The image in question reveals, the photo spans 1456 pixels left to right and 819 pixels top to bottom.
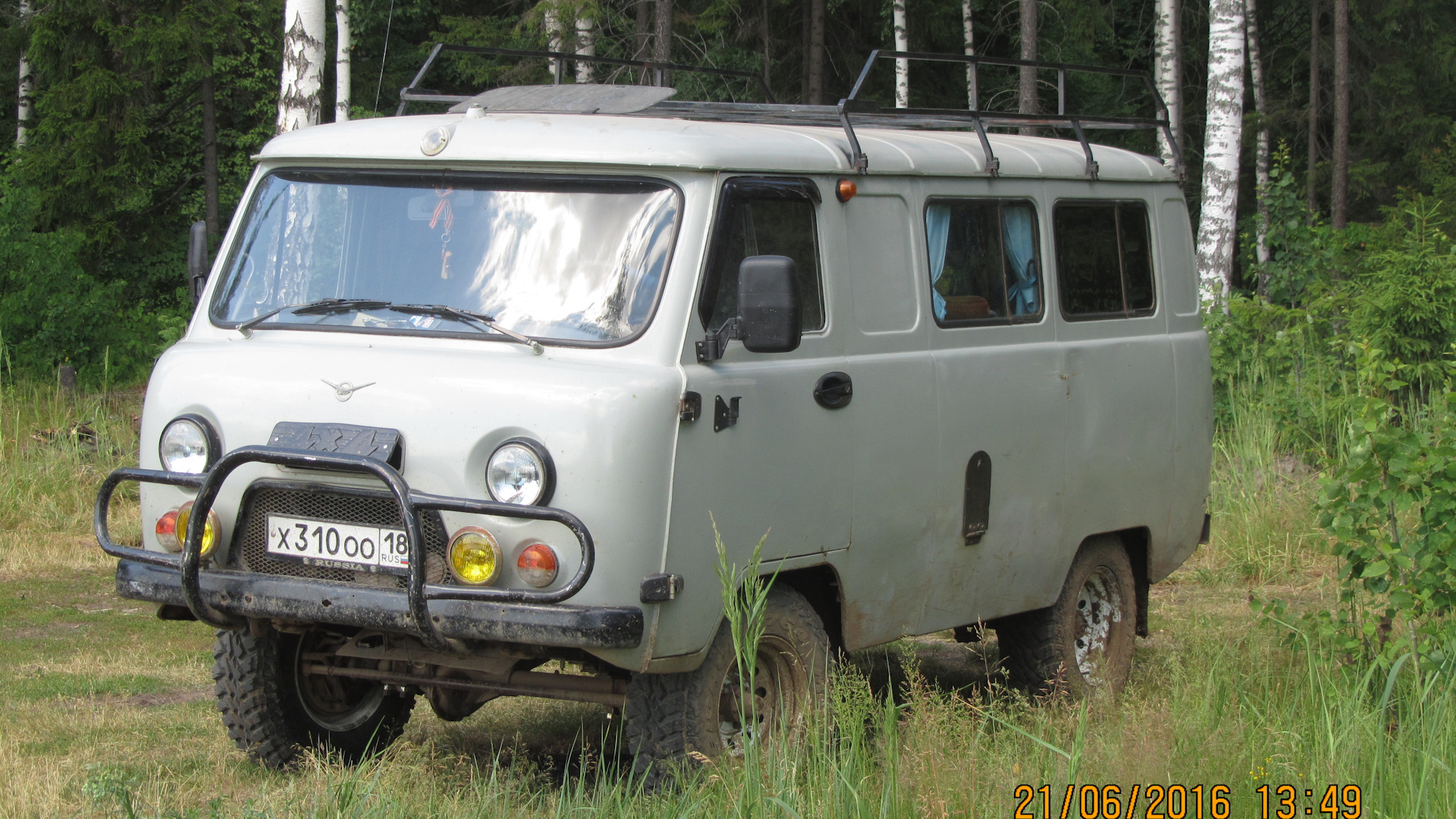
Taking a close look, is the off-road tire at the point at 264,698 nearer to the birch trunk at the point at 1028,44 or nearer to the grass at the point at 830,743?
the grass at the point at 830,743

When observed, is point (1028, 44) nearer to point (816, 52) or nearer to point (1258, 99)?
point (816, 52)

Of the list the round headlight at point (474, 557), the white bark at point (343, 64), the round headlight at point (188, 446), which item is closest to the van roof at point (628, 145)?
the round headlight at point (188, 446)

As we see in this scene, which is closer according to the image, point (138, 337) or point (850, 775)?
point (850, 775)

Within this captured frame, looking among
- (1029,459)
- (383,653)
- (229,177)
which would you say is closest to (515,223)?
(383,653)

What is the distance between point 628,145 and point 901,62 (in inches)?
840

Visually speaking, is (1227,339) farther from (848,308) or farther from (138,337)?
(138,337)

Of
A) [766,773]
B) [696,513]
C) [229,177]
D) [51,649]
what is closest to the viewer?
[766,773]

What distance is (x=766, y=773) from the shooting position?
13.8 ft

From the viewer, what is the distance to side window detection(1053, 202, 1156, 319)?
254 inches

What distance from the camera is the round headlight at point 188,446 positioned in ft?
15.7

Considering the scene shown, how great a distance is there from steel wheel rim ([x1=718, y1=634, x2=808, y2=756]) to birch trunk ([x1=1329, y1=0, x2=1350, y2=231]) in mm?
23229

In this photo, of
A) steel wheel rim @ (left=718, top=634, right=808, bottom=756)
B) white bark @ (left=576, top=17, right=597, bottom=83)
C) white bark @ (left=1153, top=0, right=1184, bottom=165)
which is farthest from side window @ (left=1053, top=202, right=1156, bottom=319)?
white bark @ (left=1153, top=0, right=1184, bottom=165)

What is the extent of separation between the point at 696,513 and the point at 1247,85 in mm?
31637

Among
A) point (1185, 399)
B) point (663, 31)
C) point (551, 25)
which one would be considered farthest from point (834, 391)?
point (551, 25)
